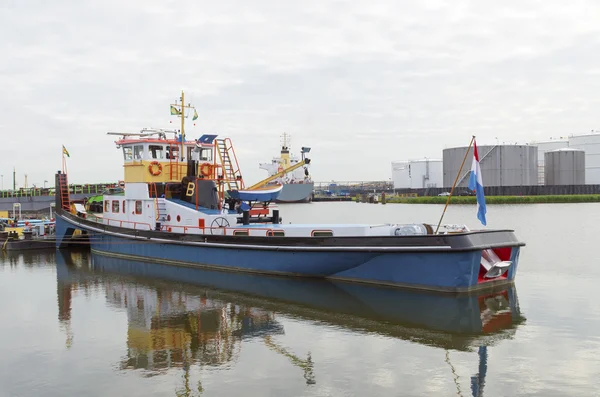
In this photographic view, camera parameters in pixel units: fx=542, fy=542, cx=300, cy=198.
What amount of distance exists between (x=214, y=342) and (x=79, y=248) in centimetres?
2047

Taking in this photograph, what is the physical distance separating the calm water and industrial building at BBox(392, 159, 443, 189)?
9450cm

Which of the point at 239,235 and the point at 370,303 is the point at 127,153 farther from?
the point at 370,303

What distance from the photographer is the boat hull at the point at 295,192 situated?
361 ft

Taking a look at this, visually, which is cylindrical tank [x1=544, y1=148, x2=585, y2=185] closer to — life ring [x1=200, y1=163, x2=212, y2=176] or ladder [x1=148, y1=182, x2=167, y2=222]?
life ring [x1=200, y1=163, x2=212, y2=176]

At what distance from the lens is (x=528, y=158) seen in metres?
84.6

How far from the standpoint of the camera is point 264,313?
13.9m

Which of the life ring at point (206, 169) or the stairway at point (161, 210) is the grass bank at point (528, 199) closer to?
the life ring at point (206, 169)

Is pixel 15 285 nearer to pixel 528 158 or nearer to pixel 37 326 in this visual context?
pixel 37 326

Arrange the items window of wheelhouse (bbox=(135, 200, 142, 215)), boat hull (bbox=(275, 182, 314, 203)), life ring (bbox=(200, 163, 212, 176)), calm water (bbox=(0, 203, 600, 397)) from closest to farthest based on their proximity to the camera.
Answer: calm water (bbox=(0, 203, 600, 397))
window of wheelhouse (bbox=(135, 200, 142, 215))
life ring (bbox=(200, 163, 212, 176))
boat hull (bbox=(275, 182, 314, 203))

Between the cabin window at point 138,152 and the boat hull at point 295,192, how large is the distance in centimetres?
8611

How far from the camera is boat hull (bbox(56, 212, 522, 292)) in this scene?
1444cm

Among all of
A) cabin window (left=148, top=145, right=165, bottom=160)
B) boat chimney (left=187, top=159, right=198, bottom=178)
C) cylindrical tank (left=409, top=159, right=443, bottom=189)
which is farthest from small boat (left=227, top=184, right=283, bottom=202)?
cylindrical tank (left=409, top=159, right=443, bottom=189)

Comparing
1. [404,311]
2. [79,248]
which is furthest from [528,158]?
[404,311]

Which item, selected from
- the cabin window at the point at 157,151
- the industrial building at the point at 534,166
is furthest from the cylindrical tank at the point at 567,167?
the cabin window at the point at 157,151
